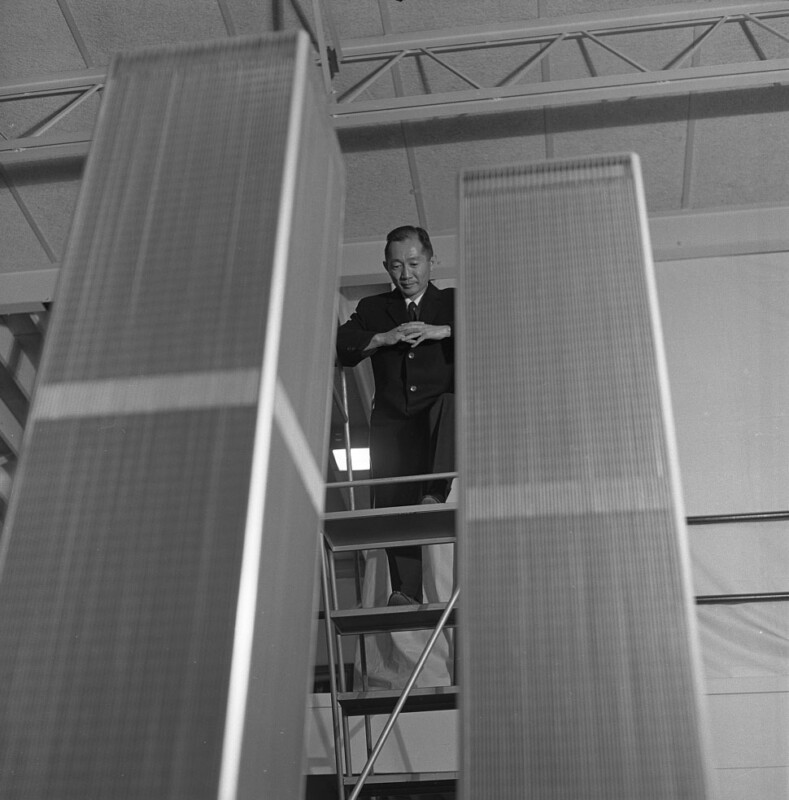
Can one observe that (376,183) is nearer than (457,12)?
No

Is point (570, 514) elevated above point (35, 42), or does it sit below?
below

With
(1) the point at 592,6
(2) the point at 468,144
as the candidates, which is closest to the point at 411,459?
(2) the point at 468,144

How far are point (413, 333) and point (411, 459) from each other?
1.77 feet

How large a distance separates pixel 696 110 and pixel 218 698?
6679mm

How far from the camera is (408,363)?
458 centimetres

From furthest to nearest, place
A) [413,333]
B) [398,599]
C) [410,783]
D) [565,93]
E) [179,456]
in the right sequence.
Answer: [565,93]
[413,333]
[398,599]
[410,783]
[179,456]

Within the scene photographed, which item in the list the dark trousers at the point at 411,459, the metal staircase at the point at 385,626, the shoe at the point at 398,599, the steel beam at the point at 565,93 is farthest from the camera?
the steel beam at the point at 565,93

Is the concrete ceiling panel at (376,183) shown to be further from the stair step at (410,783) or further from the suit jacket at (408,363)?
the stair step at (410,783)

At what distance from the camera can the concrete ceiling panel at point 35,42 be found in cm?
695

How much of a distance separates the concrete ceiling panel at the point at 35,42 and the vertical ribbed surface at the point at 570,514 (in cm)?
578

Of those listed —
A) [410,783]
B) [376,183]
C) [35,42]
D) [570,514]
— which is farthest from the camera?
[376,183]

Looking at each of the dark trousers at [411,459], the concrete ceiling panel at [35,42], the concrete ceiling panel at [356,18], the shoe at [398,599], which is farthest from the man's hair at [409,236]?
the concrete ceiling panel at [35,42]

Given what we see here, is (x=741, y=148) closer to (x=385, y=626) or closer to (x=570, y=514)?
(x=385, y=626)

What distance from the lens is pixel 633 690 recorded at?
5.44 feet
